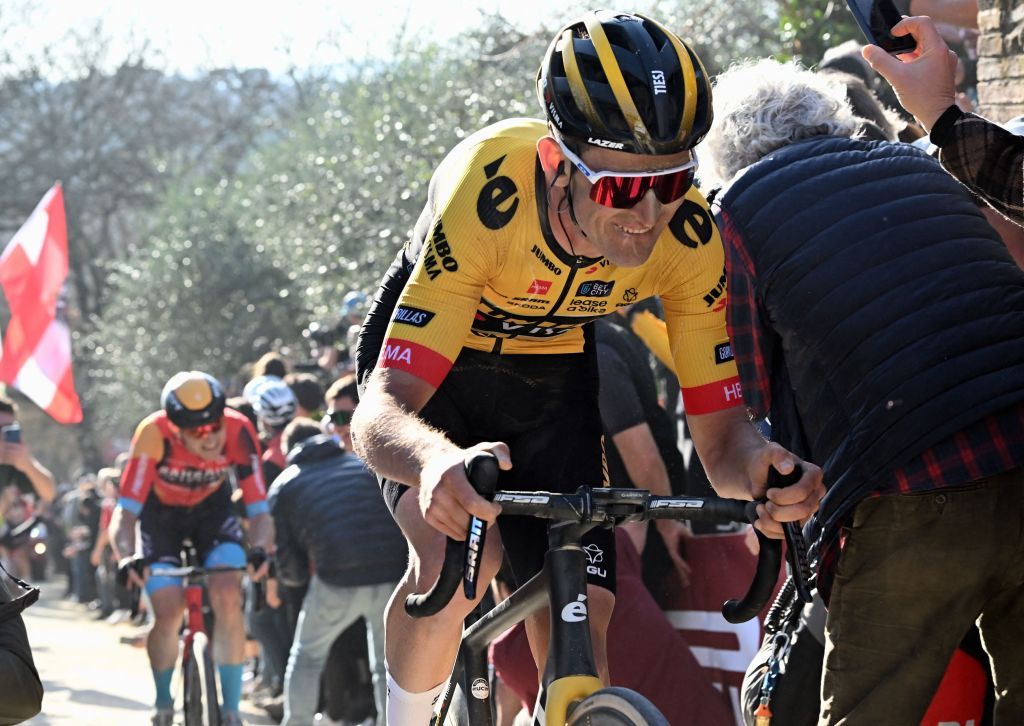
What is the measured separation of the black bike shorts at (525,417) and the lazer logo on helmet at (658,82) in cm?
96

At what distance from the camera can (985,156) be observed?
322cm

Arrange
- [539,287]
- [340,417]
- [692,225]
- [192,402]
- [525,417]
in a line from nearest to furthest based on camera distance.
Answer: 1. [539,287]
2. [692,225]
3. [525,417]
4. [340,417]
5. [192,402]

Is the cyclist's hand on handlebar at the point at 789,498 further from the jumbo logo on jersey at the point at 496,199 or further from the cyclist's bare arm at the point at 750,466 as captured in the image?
the jumbo logo on jersey at the point at 496,199

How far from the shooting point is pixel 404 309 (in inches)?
139

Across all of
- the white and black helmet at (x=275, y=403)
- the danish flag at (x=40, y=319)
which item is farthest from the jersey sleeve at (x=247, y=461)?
the white and black helmet at (x=275, y=403)

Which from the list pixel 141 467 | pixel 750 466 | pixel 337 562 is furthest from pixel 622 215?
pixel 141 467

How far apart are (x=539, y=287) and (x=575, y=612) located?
0.86 m

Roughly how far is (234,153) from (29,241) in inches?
1401

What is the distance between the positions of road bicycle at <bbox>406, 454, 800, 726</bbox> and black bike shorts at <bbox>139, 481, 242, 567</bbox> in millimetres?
6508

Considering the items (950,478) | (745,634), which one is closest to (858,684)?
(950,478)

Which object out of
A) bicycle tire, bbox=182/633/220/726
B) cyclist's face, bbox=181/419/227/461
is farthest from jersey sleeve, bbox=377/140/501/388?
cyclist's face, bbox=181/419/227/461

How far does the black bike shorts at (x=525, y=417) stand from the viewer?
3965 millimetres

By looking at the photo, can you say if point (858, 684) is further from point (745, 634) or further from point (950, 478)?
point (745, 634)

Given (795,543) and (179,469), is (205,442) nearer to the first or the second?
(179,469)
